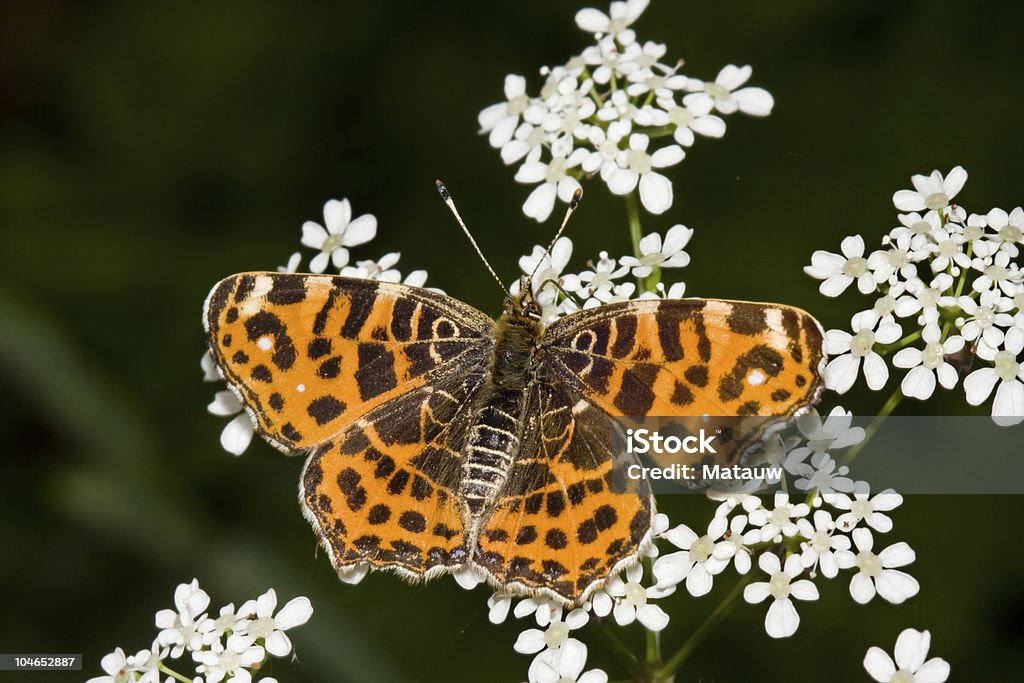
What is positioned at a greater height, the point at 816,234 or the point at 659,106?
the point at 659,106

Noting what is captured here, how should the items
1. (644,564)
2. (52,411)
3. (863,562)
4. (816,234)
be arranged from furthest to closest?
(52,411) → (816,234) → (644,564) → (863,562)

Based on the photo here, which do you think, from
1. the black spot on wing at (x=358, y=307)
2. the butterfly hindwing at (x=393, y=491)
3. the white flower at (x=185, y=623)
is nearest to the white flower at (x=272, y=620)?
the white flower at (x=185, y=623)

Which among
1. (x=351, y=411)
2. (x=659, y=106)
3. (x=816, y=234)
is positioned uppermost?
(x=659, y=106)

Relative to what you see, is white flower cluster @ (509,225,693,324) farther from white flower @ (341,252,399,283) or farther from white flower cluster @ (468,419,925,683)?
white flower cluster @ (468,419,925,683)

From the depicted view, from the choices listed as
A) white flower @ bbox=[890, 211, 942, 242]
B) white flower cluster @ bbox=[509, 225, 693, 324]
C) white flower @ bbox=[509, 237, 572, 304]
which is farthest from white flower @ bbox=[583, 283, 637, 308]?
white flower @ bbox=[890, 211, 942, 242]

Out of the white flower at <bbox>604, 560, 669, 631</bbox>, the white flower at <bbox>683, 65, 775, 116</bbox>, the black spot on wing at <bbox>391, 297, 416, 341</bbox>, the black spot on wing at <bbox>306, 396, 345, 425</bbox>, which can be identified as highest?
the white flower at <bbox>683, 65, 775, 116</bbox>

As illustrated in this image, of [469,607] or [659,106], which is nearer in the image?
[659,106]

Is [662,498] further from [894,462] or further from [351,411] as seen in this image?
[351,411]

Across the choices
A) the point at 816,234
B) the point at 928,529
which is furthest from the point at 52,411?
the point at 928,529
